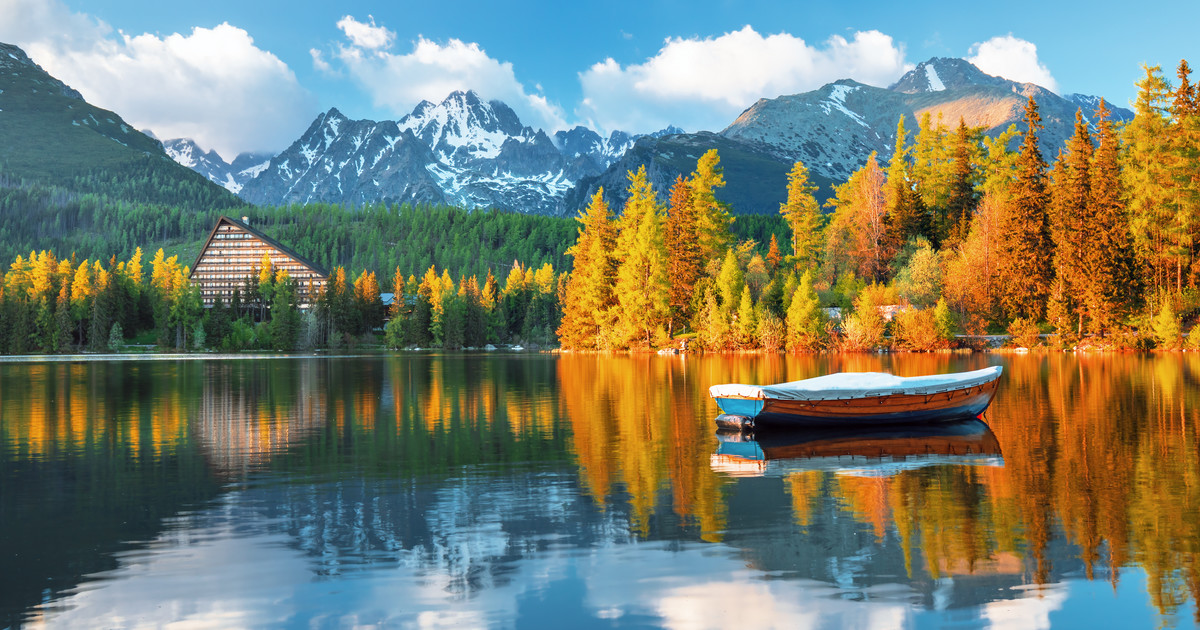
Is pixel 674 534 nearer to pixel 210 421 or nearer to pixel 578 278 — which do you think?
pixel 210 421

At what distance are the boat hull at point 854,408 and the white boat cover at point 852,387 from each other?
127 millimetres

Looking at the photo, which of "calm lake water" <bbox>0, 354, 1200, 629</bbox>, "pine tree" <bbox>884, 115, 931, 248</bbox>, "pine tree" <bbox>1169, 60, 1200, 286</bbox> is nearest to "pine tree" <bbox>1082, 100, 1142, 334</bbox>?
"pine tree" <bbox>1169, 60, 1200, 286</bbox>

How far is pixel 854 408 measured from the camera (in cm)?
2367

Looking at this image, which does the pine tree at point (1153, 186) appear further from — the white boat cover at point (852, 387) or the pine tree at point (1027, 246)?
the white boat cover at point (852, 387)

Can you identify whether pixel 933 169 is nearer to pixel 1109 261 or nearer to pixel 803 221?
pixel 803 221

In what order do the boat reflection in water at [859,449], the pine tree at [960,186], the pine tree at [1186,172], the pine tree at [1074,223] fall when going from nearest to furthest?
the boat reflection in water at [859,449]
the pine tree at [1186,172]
the pine tree at [1074,223]
the pine tree at [960,186]

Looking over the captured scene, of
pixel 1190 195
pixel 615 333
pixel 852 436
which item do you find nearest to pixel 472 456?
pixel 852 436

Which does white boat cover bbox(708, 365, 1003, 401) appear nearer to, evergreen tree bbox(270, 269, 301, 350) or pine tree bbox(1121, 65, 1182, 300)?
pine tree bbox(1121, 65, 1182, 300)

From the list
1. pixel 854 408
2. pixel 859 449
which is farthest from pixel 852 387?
pixel 859 449

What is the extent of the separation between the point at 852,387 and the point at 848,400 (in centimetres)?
42

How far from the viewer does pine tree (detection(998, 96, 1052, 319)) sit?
72.9 metres

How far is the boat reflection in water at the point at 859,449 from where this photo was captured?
1809 centimetres

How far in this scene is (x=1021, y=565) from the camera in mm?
10445

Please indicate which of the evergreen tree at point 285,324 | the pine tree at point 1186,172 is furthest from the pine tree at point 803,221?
the evergreen tree at point 285,324
